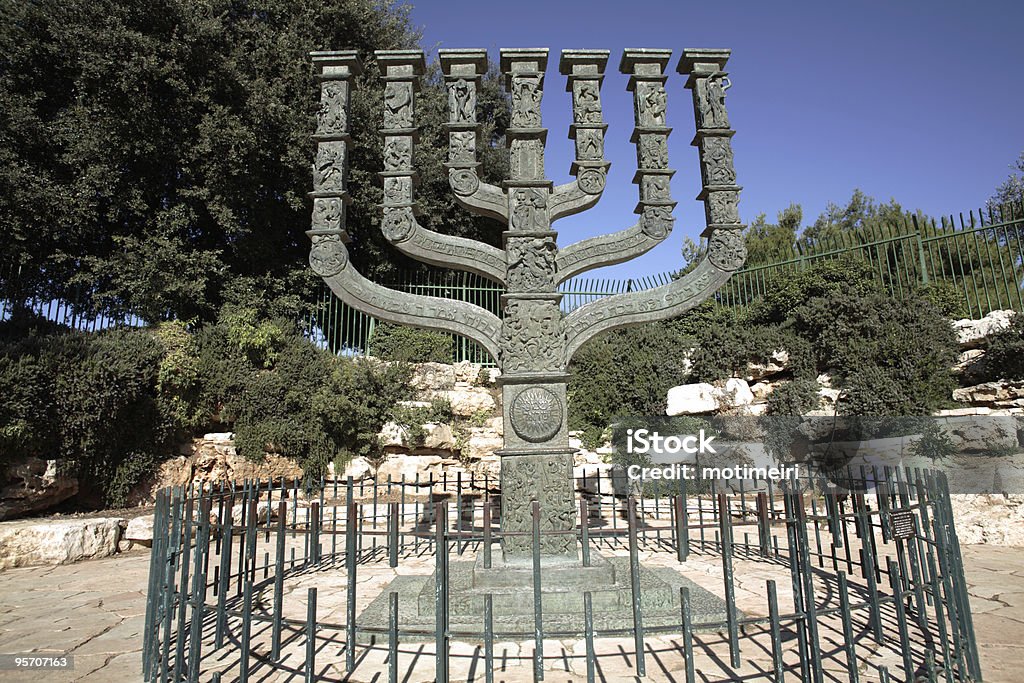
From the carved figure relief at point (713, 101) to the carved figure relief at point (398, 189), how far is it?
8.12 feet

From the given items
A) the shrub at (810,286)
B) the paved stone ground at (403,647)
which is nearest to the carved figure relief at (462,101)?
the paved stone ground at (403,647)

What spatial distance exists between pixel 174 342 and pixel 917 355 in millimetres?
11275

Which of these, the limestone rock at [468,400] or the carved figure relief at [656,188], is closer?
the carved figure relief at [656,188]

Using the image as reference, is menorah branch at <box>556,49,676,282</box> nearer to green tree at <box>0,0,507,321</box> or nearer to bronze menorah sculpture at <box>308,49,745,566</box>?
bronze menorah sculpture at <box>308,49,745,566</box>

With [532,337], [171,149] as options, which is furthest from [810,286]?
[171,149]

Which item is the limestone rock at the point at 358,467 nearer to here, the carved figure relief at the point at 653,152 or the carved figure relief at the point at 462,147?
the carved figure relief at the point at 462,147

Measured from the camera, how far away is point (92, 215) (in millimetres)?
9156

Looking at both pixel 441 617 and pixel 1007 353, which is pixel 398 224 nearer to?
pixel 441 617

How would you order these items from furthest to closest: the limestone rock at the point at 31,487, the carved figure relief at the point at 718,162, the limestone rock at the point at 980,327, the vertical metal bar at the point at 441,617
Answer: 1. the limestone rock at the point at 980,327
2. the limestone rock at the point at 31,487
3. the carved figure relief at the point at 718,162
4. the vertical metal bar at the point at 441,617

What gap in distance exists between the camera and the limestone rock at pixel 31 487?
6551 mm

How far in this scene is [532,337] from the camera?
13.1 feet

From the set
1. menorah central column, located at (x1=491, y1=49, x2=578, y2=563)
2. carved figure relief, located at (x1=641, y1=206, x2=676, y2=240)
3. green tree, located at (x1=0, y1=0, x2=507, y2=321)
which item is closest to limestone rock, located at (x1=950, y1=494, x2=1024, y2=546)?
carved figure relief, located at (x1=641, y1=206, x2=676, y2=240)

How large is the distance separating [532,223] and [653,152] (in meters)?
1.19

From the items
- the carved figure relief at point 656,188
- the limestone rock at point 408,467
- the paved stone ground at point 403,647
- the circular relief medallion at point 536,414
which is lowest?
the paved stone ground at point 403,647
